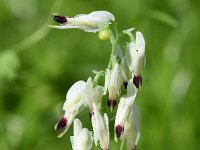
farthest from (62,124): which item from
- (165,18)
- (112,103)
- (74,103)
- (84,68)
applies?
(84,68)

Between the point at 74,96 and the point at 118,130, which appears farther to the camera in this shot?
the point at 74,96

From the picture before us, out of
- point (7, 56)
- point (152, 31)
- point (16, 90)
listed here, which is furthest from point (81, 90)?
point (152, 31)

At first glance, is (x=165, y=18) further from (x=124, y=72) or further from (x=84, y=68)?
(x=124, y=72)

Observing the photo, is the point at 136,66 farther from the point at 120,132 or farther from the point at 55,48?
the point at 55,48

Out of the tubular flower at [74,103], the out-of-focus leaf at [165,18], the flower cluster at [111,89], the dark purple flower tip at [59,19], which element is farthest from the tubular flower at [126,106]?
the out-of-focus leaf at [165,18]

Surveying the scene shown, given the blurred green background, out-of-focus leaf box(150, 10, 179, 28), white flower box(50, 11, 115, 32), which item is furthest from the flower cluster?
out-of-focus leaf box(150, 10, 179, 28)
